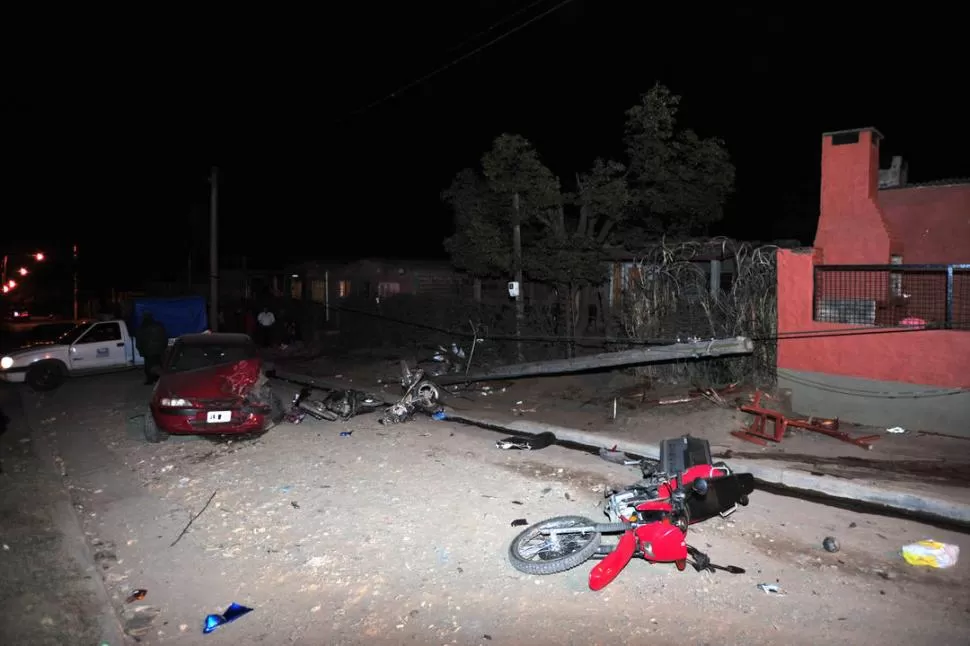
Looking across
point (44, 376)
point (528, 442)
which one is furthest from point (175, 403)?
point (44, 376)

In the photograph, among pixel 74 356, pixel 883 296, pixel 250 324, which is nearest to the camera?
pixel 883 296

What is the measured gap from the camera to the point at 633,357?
997cm

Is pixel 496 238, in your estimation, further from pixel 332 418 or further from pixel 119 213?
pixel 119 213

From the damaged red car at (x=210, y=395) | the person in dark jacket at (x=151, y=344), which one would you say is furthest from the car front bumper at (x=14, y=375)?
the damaged red car at (x=210, y=395)

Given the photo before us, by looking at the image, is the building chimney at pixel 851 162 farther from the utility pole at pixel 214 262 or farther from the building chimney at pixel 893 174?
the utility pole at pixel 214 262

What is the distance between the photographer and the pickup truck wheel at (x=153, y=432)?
9.34 m

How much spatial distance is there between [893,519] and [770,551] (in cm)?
173

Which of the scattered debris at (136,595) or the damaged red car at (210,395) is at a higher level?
the damaged red car at (210,395)

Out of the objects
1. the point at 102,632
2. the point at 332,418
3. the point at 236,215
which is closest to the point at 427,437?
the point at 332,418

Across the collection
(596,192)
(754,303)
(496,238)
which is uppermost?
(596,192)

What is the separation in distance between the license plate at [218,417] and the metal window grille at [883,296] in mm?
9098

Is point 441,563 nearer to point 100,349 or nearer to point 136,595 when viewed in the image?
point 136,595

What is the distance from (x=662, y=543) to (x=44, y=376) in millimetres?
15454

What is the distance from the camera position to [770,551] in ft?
17.5
